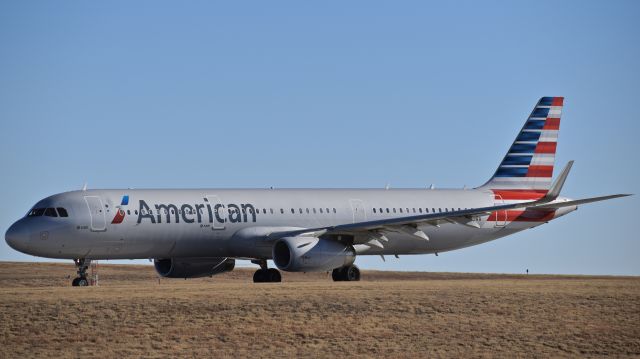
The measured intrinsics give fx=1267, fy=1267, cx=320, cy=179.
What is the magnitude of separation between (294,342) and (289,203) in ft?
54.5

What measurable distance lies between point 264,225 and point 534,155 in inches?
650

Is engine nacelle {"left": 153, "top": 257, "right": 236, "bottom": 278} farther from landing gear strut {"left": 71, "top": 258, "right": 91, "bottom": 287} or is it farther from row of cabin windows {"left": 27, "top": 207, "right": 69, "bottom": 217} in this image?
row of cabin windows {"left": 27, "top": 207, "right": 69, "bottom": 217}

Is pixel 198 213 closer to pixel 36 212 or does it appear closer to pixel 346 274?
pixel 36 212

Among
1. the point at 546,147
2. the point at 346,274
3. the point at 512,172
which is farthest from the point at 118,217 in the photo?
the point at 546,147

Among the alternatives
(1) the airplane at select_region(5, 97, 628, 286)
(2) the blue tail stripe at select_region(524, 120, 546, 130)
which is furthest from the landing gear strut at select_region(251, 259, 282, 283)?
(2) the blue tail stripe at select_region(524, 120, 546, 130)

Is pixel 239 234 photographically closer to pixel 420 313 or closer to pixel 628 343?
pixel 420 313

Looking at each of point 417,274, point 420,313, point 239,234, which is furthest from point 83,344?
point 417,274

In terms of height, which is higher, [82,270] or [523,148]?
[523,148]

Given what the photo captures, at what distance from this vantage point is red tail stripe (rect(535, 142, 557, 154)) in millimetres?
63219

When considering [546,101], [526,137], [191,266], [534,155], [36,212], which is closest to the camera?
[36,212]

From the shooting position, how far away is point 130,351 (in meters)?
37.0

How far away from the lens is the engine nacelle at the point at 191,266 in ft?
176

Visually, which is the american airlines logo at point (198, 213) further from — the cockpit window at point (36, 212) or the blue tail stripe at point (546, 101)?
the blue tail stripe at point (546, 101)

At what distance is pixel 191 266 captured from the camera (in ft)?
176
